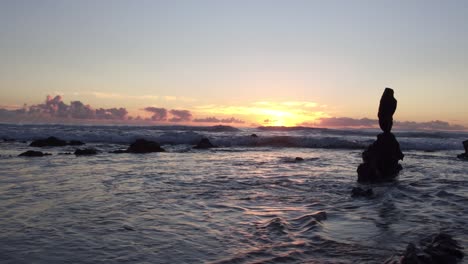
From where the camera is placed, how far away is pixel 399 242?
6.62 meters

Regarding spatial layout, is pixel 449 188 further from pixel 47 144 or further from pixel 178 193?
pixel 47 144

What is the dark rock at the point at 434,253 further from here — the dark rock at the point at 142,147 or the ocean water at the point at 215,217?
the dark rock at the point at 142,147

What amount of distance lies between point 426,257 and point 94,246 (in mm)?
5023

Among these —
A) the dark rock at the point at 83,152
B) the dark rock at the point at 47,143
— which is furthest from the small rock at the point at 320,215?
the dark rock at the point at 47,143

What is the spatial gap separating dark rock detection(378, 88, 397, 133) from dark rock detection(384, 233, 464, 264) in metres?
10.9

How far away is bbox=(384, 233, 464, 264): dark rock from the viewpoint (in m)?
5.21

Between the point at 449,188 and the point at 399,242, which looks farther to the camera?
the point at 449,188

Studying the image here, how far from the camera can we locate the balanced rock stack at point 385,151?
15484 millimetres

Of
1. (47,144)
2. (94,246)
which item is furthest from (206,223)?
(47,144)

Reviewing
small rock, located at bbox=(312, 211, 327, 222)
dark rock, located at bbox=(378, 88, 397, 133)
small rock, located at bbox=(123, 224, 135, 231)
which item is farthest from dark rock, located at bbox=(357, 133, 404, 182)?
small rock, located at bbox=(123, 224, 135, 231)

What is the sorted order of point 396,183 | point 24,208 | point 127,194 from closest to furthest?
point 24,208
point 127,194
point 396,183

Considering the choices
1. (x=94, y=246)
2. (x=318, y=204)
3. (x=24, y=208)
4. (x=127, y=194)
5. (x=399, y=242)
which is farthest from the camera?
(x=127, y=194)

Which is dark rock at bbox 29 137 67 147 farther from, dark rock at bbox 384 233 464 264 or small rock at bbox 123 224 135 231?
dark rock at bbox 384 233 464 264

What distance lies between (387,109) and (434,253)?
1211cm
